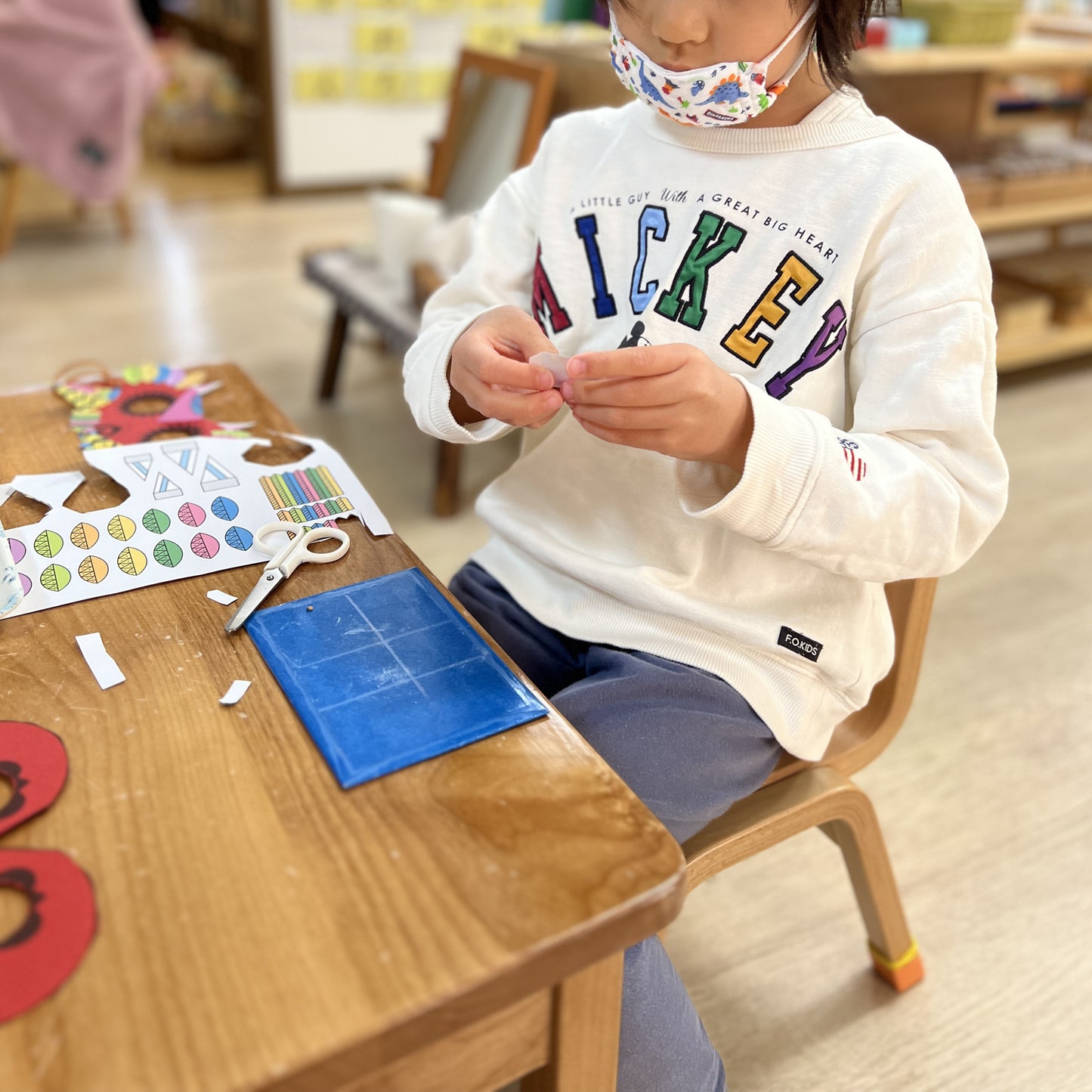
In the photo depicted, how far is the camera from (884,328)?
71 centimetres

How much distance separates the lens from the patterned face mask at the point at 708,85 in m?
0.73

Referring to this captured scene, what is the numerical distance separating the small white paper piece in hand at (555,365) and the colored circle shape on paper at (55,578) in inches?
13.4

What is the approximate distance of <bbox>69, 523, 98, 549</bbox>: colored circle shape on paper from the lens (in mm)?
727

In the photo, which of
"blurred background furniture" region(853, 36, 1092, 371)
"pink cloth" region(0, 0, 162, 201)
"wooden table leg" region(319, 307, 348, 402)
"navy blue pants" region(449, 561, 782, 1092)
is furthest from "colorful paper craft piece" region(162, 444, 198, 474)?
"pink cloth" region(0, 0, 162, 201)

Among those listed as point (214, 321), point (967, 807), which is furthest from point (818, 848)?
point (214, 321)

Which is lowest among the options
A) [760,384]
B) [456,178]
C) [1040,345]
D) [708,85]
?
[1040,345]

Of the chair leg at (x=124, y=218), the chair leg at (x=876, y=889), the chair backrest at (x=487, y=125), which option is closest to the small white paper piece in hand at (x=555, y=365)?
the chair leg at (x=876, y=889)

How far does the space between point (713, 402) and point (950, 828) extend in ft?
2.96

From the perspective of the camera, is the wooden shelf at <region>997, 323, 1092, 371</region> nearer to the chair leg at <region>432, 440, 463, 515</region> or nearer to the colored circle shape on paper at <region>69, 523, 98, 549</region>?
the chair leg at <region>432, 440, 463, 515</region>

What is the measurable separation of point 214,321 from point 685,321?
236 cm

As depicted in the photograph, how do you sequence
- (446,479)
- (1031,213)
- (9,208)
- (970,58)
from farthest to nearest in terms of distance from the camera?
(9,208) → (1031,213) → (970,58) → (446,479)

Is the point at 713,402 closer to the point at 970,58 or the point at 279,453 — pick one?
the point at 279,453

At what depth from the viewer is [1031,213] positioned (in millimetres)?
2477

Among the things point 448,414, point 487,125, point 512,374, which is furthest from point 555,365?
point 487,125
